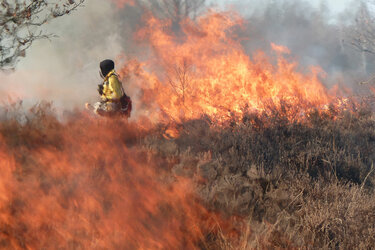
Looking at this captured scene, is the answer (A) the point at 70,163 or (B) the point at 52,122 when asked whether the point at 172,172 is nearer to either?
(A) the point at 70,163

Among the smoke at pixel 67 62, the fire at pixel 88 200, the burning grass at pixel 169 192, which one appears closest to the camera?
the fire at pixel 88 200

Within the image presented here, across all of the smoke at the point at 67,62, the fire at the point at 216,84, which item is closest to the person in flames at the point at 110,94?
the fire at the point at 216,84

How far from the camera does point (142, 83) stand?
40.7ft

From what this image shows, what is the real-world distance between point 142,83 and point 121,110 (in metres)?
6.93

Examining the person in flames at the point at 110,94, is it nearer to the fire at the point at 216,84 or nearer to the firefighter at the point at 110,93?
the firefighter at the point at 110,93

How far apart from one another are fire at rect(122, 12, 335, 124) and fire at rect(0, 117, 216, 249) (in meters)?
3.95

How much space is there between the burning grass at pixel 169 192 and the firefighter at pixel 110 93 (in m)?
0.33

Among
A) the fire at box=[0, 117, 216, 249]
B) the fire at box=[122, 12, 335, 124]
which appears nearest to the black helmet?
the fire at box=[0, 117, 216, 249]

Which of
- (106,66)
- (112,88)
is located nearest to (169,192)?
(112,88)

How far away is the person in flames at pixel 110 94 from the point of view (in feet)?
17.8

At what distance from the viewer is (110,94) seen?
5480 millimetres

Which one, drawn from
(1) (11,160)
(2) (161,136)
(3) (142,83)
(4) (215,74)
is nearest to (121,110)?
(2) (161,136)

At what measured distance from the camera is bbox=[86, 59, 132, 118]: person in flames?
17.8 feet

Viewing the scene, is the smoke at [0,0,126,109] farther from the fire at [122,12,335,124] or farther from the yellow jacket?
the yellow jacket
